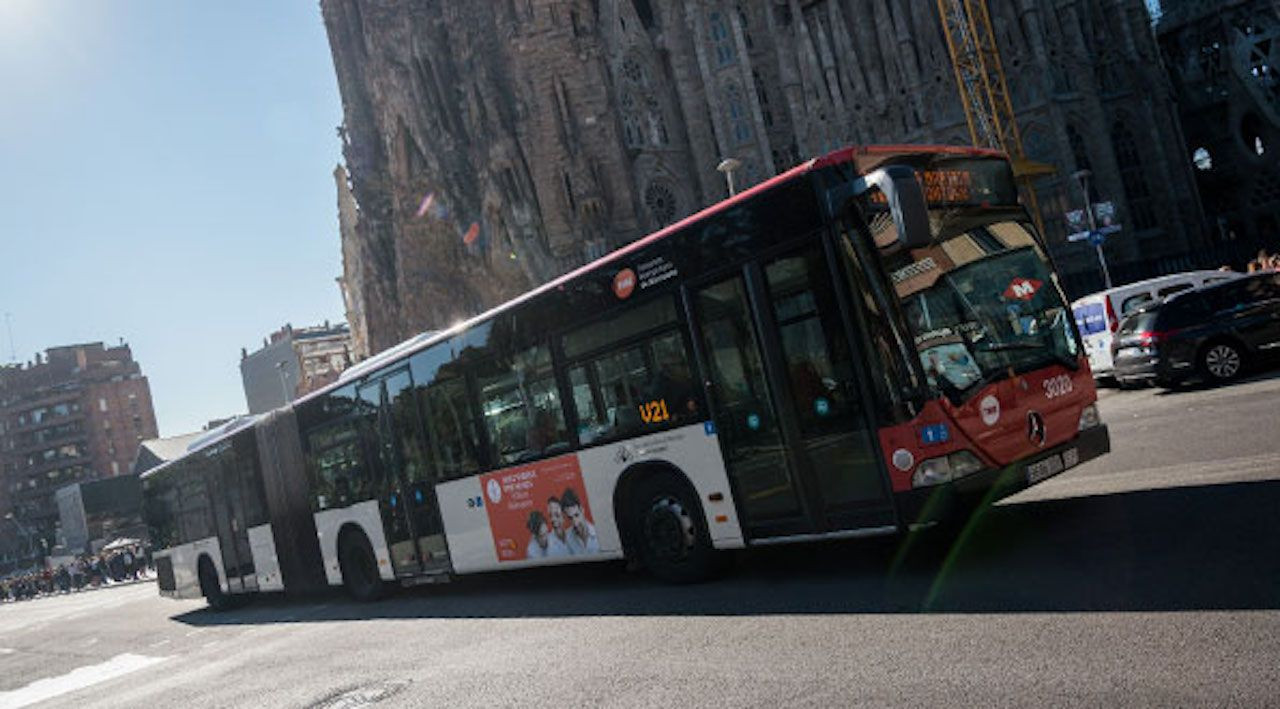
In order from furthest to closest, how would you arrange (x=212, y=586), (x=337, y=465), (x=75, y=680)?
1. (x=212, y=586)
2. (x=337, y=465)
3. (x=75, y=680)

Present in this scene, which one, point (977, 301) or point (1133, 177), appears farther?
point (1133, 177)

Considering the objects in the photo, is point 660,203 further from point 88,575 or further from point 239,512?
point 88,575

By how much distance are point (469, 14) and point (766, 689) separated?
50800 mm

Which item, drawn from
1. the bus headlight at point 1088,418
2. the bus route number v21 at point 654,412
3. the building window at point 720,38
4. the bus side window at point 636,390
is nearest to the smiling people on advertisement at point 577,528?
the bus side window at point 636,390

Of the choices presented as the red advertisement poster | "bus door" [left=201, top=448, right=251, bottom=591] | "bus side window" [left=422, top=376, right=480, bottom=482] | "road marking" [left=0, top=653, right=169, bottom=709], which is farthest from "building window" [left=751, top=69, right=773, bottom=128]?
"road marking" [left=0, top=653, right=169, bottom=709]

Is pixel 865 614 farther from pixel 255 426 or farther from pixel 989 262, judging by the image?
pixel 255 426

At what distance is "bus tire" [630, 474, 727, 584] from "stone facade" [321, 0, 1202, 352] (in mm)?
32950

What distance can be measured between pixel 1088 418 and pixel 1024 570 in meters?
1.72

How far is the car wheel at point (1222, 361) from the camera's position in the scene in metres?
14.3

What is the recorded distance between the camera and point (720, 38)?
147ft

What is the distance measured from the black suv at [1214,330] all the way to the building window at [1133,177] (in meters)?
27.9

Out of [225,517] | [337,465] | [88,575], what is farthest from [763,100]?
[88,575]

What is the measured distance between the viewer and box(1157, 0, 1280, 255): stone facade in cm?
4347

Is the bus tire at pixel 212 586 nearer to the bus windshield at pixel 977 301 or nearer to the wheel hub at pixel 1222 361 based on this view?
the bus windshield at pixel 977 301
